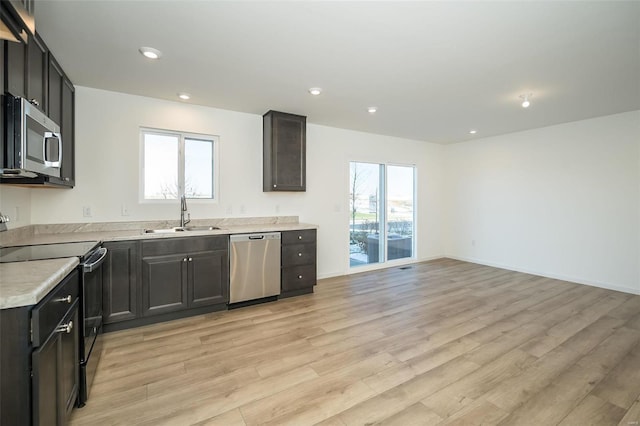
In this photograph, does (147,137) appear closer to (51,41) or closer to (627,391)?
(51,41)

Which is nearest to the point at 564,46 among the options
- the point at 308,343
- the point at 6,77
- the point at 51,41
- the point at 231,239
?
the point at 308,343

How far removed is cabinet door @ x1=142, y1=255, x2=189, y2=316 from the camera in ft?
9.59

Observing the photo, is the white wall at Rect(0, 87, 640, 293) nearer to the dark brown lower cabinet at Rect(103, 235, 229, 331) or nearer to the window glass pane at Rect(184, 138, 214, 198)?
the window glass pane at Rect(184, 138, 214, 198)

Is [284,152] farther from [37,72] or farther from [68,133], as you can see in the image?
[37,72]

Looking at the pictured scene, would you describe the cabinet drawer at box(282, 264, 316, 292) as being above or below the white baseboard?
above

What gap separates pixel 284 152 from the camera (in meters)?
4.08

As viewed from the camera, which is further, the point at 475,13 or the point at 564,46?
the point at 564,46

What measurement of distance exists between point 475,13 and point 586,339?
10.0ft

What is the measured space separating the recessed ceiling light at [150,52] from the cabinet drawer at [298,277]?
8.66 feet

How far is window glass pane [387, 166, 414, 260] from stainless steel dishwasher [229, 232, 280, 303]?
2.85 m

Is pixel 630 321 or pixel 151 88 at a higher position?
pixel 151 88

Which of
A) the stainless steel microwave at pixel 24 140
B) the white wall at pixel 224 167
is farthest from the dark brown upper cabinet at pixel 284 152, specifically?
the stainless steel microwave at pixel 24 140

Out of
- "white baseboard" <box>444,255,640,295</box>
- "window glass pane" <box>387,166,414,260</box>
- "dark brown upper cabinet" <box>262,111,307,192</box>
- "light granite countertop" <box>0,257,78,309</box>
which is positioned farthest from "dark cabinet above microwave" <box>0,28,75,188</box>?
"white baseboard" <box>444,255,640,295</box>

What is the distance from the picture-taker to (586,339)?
2.73 meters
